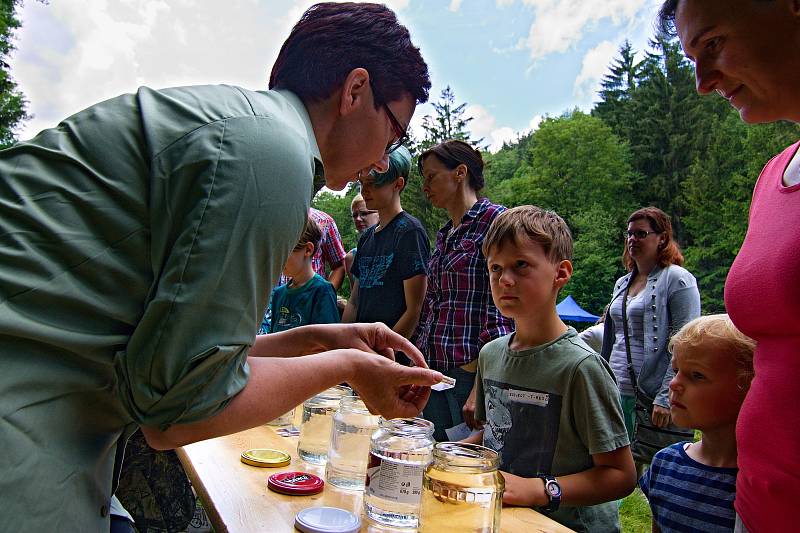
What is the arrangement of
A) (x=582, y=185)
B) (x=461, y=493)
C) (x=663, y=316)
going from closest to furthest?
(x=461, y=493) < (x=663, y=316) < (x=582, y=185)

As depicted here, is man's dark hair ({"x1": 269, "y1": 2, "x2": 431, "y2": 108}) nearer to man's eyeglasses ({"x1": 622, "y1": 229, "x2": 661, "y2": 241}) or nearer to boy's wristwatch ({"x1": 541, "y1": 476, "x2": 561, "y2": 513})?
boy's wristwatch ({"x1": 541, "y1": 476, "x2": 561, "y2": 513})

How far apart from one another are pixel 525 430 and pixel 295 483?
72cm

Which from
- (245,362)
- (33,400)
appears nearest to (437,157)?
(245,362)

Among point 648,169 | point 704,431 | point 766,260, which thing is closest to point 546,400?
point 704,431

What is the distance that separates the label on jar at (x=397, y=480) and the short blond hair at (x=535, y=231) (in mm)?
1107

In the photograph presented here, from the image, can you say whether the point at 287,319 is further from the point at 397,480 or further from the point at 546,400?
the point at 397,480

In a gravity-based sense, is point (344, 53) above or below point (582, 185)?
below

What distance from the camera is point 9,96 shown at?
20359mm

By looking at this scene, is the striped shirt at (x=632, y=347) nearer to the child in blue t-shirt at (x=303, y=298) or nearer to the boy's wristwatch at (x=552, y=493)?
the child in blue t-shirt at (x=303, y=298)

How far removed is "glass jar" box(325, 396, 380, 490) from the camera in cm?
133

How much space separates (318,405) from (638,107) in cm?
4036

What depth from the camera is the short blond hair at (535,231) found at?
79.8 inches

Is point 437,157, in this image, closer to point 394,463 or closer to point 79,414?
point 394,463

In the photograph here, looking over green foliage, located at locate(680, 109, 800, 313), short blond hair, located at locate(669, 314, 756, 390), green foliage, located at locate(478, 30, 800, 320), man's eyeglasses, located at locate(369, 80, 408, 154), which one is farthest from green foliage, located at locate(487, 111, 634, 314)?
man's eyeglasses, located at locate(369, 80, 408, 154)
